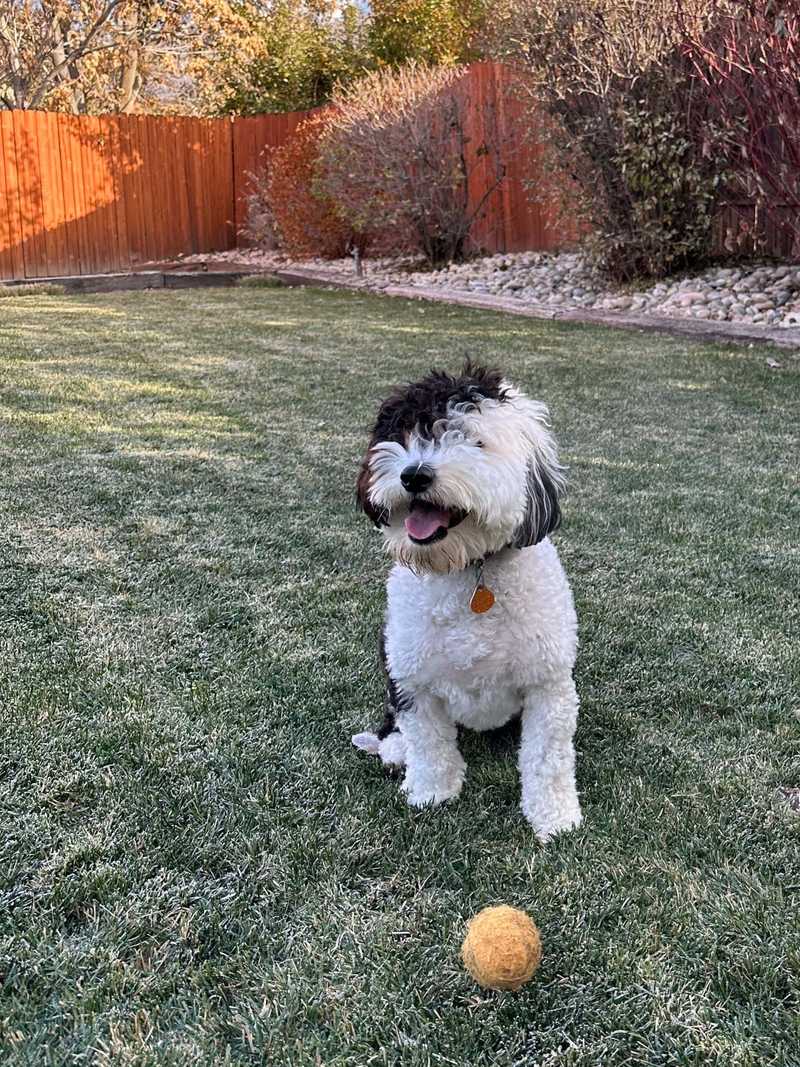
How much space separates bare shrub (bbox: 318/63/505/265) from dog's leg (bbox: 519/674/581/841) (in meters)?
10.9

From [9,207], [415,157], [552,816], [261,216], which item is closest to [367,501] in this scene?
[552,816]

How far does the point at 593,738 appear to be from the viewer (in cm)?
250

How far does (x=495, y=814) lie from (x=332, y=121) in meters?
12.3

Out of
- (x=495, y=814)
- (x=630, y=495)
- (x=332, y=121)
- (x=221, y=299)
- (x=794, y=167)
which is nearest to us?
(x=495, y=814)

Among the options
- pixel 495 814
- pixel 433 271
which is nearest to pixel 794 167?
pixel 433 271

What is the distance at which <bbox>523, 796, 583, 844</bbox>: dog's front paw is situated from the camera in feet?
6.83

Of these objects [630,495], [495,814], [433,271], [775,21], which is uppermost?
[775,21]

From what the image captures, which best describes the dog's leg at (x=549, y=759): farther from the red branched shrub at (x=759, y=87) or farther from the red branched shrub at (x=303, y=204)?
the red branched shrub at (x=303, y=204)

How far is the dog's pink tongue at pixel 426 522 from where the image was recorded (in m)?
2.07

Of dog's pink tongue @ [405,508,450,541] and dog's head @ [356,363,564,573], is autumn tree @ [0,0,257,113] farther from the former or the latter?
dog's pink tongue @ [405,508,450,541]

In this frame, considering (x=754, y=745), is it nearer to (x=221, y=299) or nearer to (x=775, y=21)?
(x=775, y=21)

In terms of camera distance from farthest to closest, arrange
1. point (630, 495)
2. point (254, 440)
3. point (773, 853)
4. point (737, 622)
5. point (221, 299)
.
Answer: point (221, 299) → point (254, 440) → point (630, 495) → point (737, 622) → point (773, 853)

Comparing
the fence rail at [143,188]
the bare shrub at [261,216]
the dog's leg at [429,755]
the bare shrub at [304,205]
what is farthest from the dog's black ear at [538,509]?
the bare shrub at [261,216]

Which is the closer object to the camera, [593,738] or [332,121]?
[593,738]
